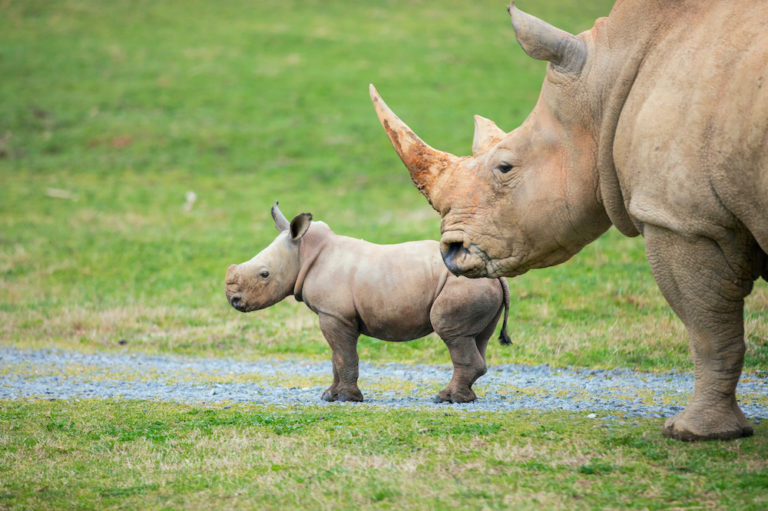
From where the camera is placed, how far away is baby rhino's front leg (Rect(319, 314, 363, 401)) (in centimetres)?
802

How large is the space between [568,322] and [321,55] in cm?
2598

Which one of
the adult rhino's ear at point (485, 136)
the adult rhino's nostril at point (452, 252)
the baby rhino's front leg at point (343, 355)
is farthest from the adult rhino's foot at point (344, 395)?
the adult rhino's ear at point (485, 136)

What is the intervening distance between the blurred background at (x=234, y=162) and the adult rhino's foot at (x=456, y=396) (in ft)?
7.90

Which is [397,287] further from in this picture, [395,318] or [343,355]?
[343,355]

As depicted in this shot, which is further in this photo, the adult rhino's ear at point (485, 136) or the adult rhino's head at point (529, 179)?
the adult rhino's ear at point (485, 136)

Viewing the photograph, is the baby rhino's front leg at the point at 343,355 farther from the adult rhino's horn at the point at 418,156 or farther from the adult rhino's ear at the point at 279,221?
the adult rhino's horn at the point at 418,156

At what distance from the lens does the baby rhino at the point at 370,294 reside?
Result: 304 inches

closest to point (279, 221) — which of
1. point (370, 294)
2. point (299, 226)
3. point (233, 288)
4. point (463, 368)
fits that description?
point (299, 226)

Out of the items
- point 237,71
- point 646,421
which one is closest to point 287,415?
point 646,421

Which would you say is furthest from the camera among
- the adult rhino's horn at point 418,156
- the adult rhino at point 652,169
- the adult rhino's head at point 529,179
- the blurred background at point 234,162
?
the blurred background at point 234,162

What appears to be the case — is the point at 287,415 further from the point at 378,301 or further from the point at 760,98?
the point at 760,98

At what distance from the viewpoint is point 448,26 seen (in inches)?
1567

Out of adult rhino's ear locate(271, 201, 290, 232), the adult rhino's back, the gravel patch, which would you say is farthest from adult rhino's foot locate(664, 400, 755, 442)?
adult rhino's ear locate(271, 201, 290, 232)

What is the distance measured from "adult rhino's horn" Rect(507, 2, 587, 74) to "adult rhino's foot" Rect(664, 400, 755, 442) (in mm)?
2310
